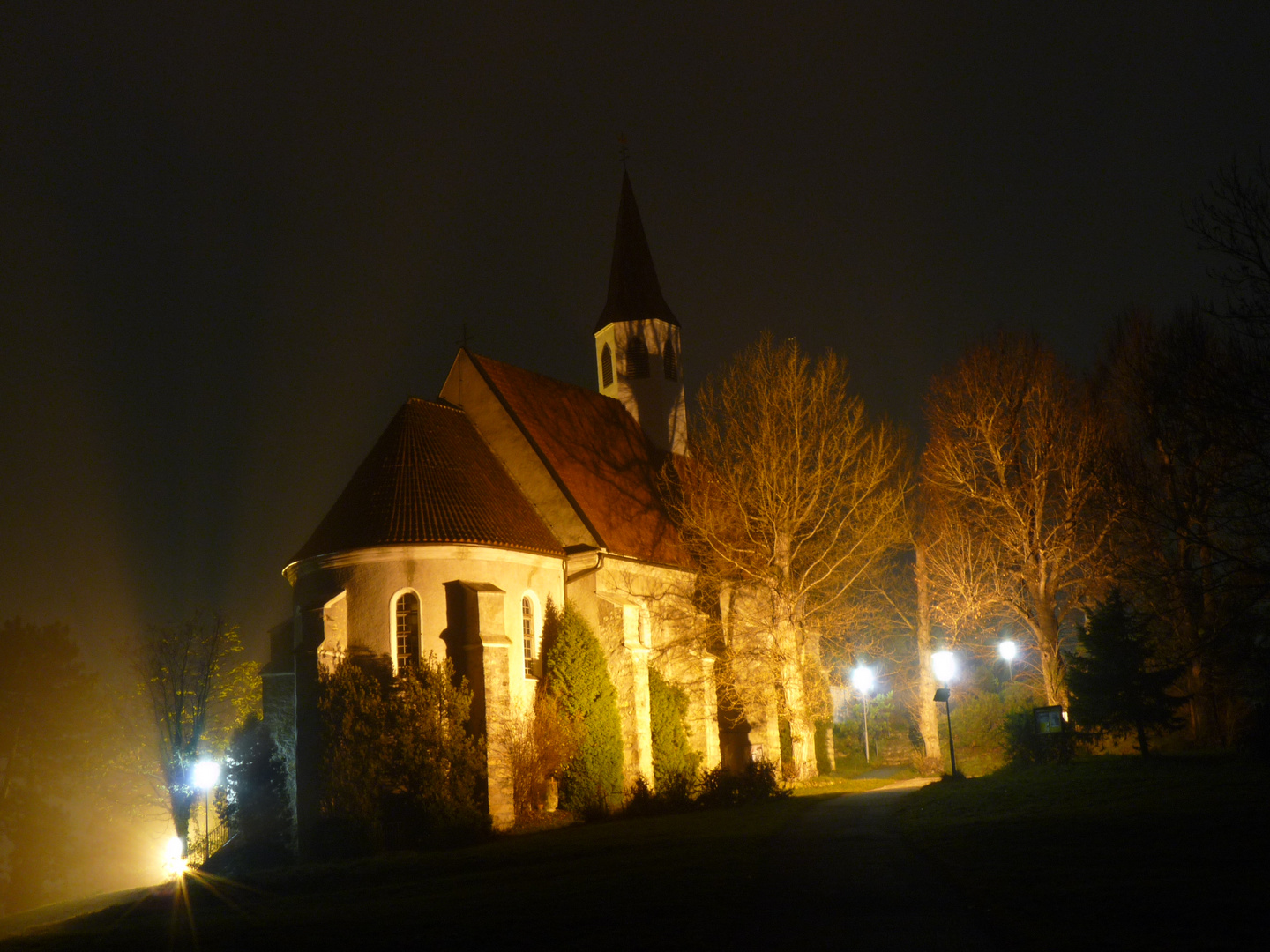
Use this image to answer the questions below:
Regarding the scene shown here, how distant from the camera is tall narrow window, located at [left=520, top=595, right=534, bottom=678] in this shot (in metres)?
27.2

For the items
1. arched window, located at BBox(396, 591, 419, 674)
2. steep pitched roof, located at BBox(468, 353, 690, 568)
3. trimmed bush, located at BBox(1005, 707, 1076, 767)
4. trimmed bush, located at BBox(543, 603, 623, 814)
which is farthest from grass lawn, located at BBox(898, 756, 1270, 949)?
steep pitched roof, located at BBox(468, 353, 690, 568)

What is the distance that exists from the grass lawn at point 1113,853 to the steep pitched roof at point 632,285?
78.6ft

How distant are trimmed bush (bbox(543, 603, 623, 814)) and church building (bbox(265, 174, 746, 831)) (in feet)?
3.08

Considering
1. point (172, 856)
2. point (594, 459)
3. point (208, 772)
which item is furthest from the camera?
point (172, 856)

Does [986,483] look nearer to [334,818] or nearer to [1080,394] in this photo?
[1080,394]

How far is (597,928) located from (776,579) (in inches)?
790

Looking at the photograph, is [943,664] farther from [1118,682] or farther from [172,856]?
[172,856]

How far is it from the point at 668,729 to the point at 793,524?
660 cm

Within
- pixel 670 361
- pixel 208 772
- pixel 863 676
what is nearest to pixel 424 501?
pixel 208 772

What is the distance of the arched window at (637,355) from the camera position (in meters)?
39.6

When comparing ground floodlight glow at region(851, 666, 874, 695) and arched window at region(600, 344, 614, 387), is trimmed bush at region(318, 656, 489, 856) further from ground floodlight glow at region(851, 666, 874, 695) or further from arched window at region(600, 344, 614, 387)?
arched window at region(600, 344, 614, 387)

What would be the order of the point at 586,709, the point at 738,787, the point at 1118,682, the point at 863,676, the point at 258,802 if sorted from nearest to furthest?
the point at 1118,682, the point at 738,787, the point at 586,709, the point at 258,802, the point at 863,676

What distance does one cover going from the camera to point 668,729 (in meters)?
29.2

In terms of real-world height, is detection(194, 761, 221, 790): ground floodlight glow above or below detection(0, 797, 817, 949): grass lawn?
above
